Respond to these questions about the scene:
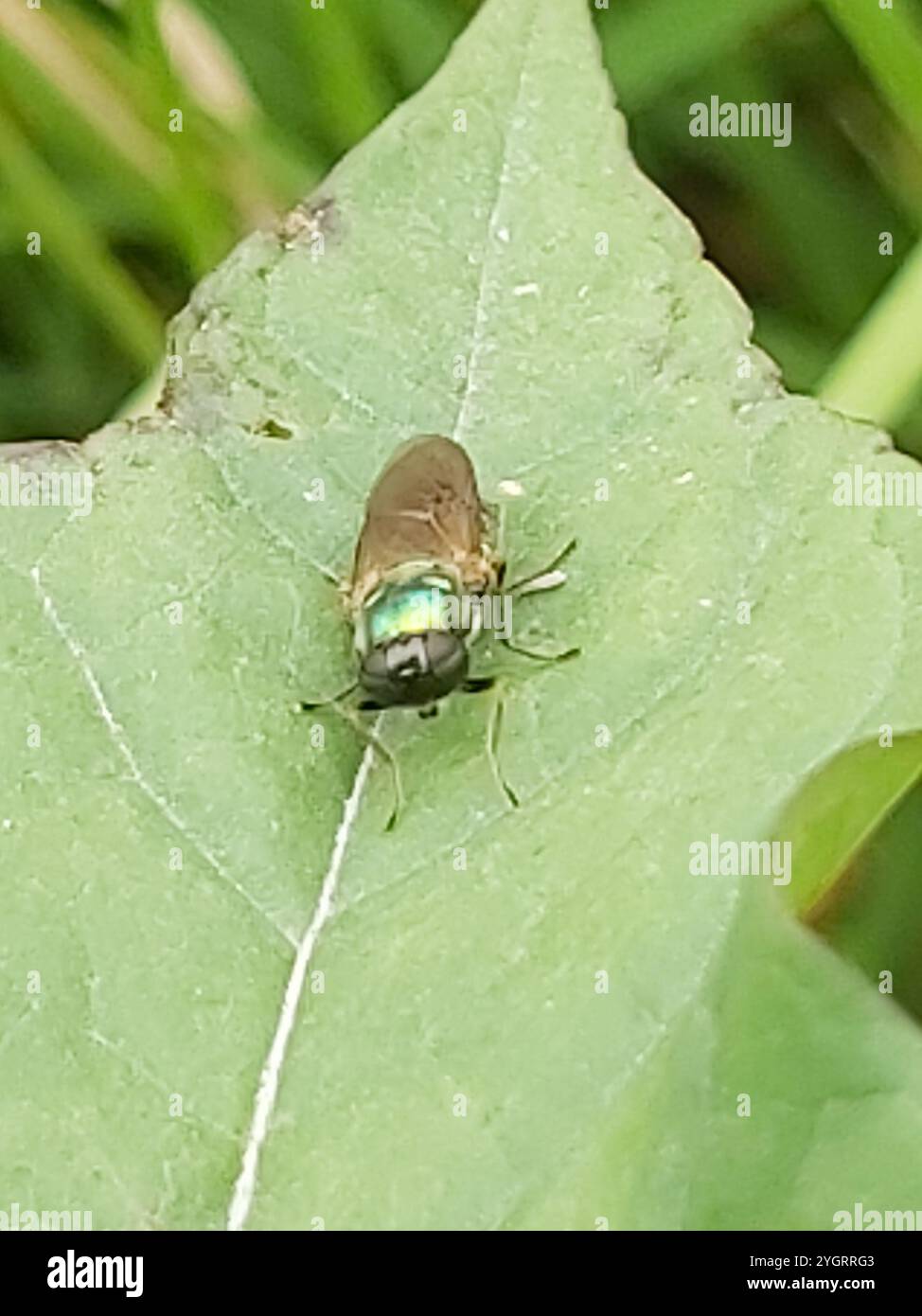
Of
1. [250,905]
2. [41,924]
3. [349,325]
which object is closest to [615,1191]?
[250,905]

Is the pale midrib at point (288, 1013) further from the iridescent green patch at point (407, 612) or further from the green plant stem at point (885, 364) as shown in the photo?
the green plant stem at point (885, 364)

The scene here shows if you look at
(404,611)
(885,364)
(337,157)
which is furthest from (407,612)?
(337,157)

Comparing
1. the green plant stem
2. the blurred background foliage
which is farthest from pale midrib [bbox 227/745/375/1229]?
the blurred background foliage

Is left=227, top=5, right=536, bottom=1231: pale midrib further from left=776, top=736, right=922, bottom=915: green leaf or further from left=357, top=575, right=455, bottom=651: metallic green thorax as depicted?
left=776, top=736, right=922, bottom=915: green leaf

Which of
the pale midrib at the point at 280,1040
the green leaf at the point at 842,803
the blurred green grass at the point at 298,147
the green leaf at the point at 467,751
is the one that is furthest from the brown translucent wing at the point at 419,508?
the blurred green grass at the point at 298,147

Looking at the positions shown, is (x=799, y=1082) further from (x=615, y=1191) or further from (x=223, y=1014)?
(x=223, y=1014)
